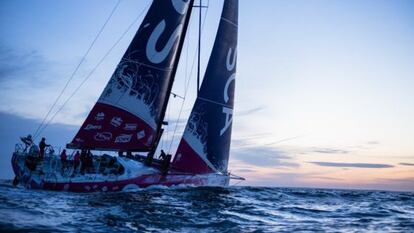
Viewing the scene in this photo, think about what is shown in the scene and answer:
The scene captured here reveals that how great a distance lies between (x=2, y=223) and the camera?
755cm

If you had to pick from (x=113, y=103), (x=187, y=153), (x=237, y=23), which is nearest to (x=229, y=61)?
(x=237, y=23)

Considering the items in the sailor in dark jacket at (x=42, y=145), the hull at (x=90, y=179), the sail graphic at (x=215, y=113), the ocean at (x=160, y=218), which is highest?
the sail graphic at (x=215, y=113)

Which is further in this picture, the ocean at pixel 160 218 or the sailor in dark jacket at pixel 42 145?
the sailor in dark jacket at pixel 42 145

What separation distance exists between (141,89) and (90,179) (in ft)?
21.3

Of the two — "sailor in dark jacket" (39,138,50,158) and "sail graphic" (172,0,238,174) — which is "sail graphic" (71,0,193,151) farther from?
"sail graphic" (172,0,238,174)

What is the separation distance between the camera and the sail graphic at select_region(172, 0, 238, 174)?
24.4 meters

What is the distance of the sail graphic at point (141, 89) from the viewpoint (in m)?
20.9

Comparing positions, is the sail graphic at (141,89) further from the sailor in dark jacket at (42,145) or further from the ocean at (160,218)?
the ocean at (160,218)

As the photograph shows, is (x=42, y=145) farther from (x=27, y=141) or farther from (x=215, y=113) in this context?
(x=215, y=113)

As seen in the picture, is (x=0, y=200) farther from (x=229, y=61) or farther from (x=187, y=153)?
(x=229, y=61)

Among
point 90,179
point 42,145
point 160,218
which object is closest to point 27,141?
point 42,145

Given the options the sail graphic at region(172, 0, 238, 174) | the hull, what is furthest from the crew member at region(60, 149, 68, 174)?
the sail graphic at region(172, 0, 238, 174)

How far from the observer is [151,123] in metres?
22.6

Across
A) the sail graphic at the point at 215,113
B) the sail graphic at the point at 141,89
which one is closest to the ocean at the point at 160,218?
the sail graphic at the point at 141,89
